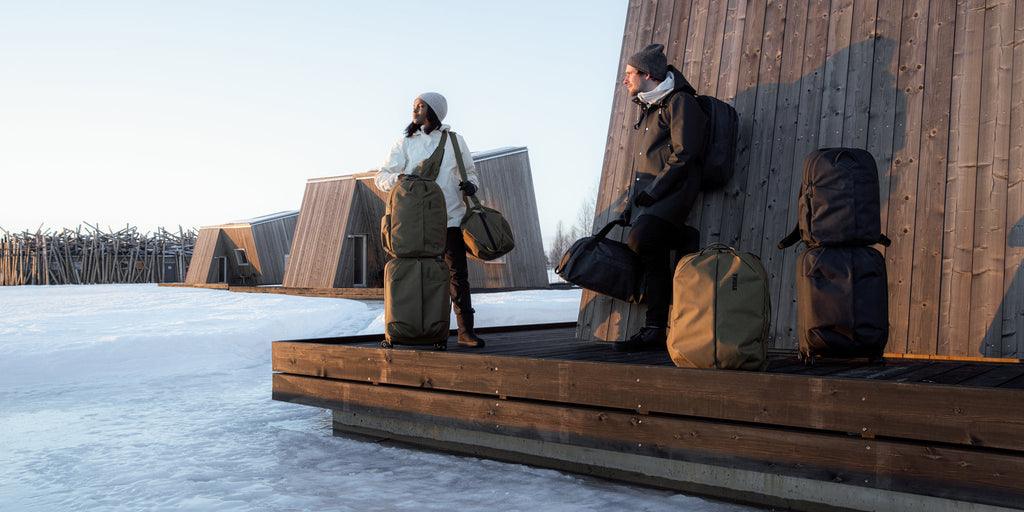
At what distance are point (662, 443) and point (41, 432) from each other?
3.73 metres

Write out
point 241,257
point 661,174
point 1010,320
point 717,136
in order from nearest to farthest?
point 1010,320
point 661,174
point 717,136
point 241,257

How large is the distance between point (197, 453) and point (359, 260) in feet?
47.9

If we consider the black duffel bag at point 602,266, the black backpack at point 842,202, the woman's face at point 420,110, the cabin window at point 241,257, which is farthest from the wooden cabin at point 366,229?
the black backpack at point 842,202

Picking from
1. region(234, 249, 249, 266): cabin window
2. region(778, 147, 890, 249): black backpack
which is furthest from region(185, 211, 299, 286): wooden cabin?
region(778, 147, 890, 249): black backpack

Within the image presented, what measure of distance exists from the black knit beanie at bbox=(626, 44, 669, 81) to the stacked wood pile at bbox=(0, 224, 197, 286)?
99.0 ft

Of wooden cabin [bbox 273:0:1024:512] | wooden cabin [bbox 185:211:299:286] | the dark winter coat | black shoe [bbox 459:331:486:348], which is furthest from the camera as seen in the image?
wooden cabin [bbox 185:211:299:286]

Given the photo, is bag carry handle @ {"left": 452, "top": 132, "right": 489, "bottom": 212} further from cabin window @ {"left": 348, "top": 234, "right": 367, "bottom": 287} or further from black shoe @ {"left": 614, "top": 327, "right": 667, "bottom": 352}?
cabin window @ {"left": 348, "top": 234, "right": 367, "bottom": 287}

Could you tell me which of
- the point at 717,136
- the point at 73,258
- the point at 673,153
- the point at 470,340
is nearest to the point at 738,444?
the point at 673,153

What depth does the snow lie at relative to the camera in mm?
2902

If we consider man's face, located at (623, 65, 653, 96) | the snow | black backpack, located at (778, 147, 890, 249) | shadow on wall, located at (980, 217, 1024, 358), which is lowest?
the snow

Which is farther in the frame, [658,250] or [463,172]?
[463,172]

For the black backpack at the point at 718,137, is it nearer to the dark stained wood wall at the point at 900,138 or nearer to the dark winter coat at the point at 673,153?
the dark winter coat at the point at 673,153

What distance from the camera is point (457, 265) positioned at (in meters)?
4.50

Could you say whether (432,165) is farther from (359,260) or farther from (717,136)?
(359,260)
